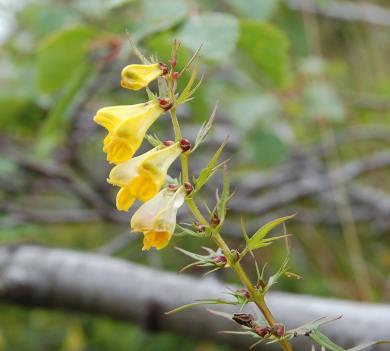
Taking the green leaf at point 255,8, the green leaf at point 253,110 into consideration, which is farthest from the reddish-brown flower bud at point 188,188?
the green leaf at point 253,110

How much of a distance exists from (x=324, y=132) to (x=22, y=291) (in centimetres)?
89

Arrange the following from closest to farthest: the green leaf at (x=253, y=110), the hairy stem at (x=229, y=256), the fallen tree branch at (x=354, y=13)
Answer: the hairy stem at (x=229, y=256) → the green leaf at (x=253, y=110) → the fallen tree branch at (x=354, y=13)

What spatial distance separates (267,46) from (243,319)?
0.66 meters

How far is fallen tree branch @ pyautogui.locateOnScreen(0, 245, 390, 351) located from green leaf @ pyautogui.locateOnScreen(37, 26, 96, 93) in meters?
0.31

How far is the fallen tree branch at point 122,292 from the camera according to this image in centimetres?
91

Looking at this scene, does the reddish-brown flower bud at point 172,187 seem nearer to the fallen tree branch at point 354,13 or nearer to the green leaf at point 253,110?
the green leaf at point 253,110

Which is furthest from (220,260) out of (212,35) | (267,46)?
(267,46)

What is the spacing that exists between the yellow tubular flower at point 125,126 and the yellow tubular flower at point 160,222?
3cm

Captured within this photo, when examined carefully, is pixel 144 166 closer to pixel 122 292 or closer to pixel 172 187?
pixel 172 187

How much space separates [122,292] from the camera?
106cm

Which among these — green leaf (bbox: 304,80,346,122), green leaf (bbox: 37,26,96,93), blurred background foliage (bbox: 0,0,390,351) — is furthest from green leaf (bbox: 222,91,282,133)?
green leaf (bbox: 37,26,96,93)

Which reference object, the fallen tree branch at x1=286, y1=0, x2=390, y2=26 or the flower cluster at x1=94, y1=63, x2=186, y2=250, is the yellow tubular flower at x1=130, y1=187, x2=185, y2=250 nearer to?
the flower cluster at x1=94, y1=63, x2=186, y2=250

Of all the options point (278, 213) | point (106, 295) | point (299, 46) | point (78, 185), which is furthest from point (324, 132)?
point (106, 295)

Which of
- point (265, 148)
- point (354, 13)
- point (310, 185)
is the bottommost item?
point (310, 185)
